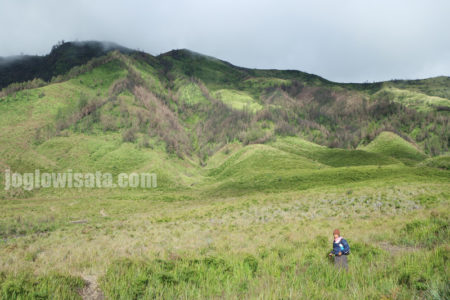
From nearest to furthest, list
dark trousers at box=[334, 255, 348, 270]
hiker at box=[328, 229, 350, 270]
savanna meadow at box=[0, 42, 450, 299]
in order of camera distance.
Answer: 1. savanna meadow at box=[0, 42, 450, 299]
2. dark trousers at box=[334, 255, 348, 270]
3. hiker at box=[328, 229, 350, 270]

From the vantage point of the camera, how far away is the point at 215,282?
16.5 feet

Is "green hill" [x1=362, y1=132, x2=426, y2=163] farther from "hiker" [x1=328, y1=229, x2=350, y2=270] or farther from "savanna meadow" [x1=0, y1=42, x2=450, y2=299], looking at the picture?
"hiker" [x1=328, y1=229, x2=350, y2=270]

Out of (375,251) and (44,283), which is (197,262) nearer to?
(44,283)

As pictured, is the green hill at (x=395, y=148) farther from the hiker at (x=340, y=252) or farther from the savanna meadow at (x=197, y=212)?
the hiker at (x=340, y=252)

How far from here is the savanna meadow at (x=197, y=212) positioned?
183 inches

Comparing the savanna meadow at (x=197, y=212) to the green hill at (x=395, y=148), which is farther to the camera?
the green hill at (x=395, y=148)

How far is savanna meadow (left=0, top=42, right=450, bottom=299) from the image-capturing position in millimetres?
4660

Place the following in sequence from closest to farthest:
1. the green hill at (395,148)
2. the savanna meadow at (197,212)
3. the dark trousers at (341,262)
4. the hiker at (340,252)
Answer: the savanna meadow at (197,212) → the dark trousers at (341,262) → the hiker at (340,252) → the green hill at (395,148)

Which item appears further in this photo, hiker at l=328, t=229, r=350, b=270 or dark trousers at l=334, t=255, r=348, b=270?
hiker at l=328, t=229, r=350, b=270

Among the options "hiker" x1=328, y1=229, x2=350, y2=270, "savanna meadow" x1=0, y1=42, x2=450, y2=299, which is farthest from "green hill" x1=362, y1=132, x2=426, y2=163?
"hiker" x1=328, y1=229, x2=350, y2=270

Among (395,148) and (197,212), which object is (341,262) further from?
(395,148)

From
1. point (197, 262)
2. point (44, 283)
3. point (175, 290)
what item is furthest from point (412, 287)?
point (44, 283)

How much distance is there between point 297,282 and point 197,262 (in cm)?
301

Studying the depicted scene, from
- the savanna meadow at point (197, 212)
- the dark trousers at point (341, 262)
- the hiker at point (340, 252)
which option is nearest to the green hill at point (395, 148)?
the savanna meadow at point (197, 212)
